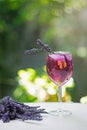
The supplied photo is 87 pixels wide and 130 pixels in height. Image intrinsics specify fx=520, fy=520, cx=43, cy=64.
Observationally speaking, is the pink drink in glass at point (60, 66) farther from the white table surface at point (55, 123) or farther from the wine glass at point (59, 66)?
the white table surface at point (55, 123)

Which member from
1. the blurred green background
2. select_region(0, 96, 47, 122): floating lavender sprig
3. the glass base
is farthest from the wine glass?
the blurred green background

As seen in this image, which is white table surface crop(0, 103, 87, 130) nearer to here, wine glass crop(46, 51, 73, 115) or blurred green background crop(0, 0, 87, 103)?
wine glass crop(46, 51, 73, 115)

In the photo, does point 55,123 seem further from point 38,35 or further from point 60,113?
point 38,35

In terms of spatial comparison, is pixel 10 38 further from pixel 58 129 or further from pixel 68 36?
pixel 58 129

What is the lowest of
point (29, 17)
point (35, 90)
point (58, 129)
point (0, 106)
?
point (58, 129)

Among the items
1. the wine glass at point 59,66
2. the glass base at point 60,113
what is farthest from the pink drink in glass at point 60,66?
the glass base at point 60,113

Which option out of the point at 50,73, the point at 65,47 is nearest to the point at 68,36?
the point at 65,47
